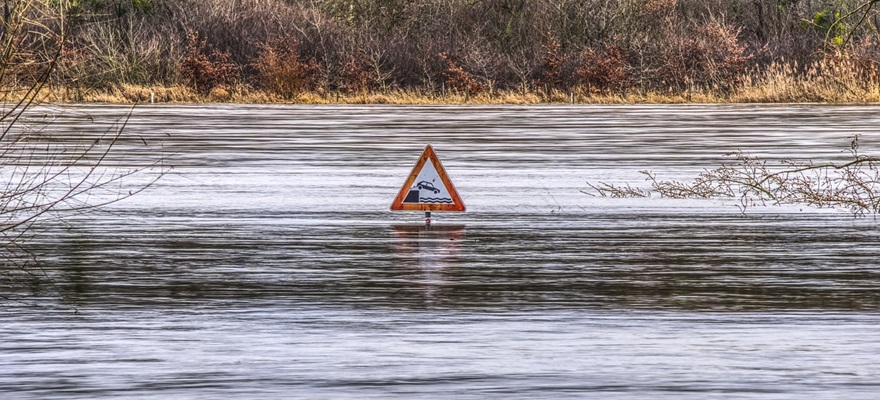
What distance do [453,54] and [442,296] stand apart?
55839 mm

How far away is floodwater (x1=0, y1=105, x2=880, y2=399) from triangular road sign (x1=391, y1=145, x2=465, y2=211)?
0.25 metres

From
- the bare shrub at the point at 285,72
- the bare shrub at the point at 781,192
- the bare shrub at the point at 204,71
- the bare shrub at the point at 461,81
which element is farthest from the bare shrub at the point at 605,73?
the bare shrub at the point at 781,192

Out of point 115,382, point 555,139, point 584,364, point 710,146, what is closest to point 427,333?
point 584,364

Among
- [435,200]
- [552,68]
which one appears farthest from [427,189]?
[552,68]

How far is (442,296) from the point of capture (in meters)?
11.4

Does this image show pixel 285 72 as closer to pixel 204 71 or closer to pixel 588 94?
pixel 204 71

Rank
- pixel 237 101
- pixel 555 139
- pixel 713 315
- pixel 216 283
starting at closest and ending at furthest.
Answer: pixel 713 315, pixel 216 283, pixel 555 139, pixel 237 101

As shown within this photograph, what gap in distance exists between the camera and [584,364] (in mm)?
8578

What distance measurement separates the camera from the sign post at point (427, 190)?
1688cm

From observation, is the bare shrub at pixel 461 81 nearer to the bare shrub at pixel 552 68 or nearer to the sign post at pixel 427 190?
the bare shrub at pixel 552 68

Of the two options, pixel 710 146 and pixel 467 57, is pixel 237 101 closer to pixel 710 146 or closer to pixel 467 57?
pixel 467 57

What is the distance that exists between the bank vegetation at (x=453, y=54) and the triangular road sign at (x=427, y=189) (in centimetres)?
4045

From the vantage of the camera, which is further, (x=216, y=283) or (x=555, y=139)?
(x=555, y=139)

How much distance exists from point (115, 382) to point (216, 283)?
3.98m
